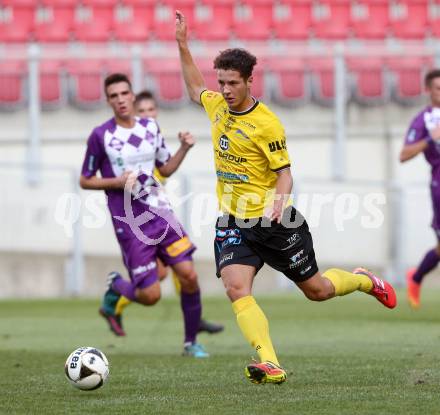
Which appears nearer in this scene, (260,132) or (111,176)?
(260,132)

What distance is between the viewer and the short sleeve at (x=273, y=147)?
6555mm

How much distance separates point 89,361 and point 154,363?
1826 millimetres

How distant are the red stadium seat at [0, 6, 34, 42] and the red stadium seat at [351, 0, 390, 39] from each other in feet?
16.8

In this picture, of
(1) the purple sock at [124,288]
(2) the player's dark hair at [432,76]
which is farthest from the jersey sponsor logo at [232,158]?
(2) the player's dark hair at [432,76]

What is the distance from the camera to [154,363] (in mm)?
8023

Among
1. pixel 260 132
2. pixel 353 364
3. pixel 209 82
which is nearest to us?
pixel 260 132

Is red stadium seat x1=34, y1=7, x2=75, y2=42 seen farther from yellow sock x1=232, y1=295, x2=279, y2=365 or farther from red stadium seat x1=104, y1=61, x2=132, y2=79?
yellow sock x1=232, y1=295, x2=279, y2=365

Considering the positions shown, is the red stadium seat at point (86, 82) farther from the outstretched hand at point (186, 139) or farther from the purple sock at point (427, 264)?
the outstretched hand at point (186, 139)

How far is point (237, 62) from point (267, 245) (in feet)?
3.59

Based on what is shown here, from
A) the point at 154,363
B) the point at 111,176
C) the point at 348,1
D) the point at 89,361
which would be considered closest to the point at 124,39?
the point at 348,1

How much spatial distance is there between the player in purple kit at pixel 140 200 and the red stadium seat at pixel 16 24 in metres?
8.93

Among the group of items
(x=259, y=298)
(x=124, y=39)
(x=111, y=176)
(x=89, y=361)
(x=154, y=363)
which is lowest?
(x=259, y=298)

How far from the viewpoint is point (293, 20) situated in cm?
1784

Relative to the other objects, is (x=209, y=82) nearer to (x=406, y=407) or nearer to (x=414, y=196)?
(x=414, y=196)
